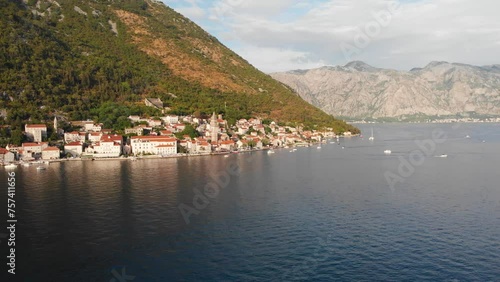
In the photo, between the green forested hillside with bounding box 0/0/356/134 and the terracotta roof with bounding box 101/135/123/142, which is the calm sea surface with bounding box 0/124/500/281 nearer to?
the terracotta roof with bounding box 101/135/123/142

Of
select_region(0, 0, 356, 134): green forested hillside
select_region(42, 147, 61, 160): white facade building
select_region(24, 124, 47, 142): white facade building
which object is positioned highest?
select_region(0, 0, 356, 134): green forested hillside

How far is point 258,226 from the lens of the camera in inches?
1374

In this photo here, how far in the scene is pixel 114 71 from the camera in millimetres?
133500

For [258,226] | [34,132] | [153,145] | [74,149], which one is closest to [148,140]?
[153,145]

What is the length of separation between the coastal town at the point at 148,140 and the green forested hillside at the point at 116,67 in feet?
20.2

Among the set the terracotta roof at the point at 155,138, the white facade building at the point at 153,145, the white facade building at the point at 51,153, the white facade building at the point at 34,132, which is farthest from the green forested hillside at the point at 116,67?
the white facade building at the point at 153,145

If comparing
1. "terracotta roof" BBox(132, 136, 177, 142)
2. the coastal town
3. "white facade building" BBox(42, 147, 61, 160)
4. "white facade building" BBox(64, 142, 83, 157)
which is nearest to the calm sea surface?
"white facade building" BBox(42, 147, 61, 160)

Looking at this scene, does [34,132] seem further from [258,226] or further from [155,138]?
[258,226]

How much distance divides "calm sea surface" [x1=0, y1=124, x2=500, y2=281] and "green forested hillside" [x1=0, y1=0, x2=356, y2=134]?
A: 51.8 m

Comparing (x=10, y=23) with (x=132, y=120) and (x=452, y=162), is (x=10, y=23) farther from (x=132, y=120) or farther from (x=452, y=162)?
(x=452, y=162)

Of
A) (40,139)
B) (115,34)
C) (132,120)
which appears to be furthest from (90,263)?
(115,34)

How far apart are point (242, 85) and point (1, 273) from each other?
5653 inches

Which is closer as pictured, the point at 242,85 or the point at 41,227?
the point at 41,227

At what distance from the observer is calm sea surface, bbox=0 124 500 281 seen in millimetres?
26000
